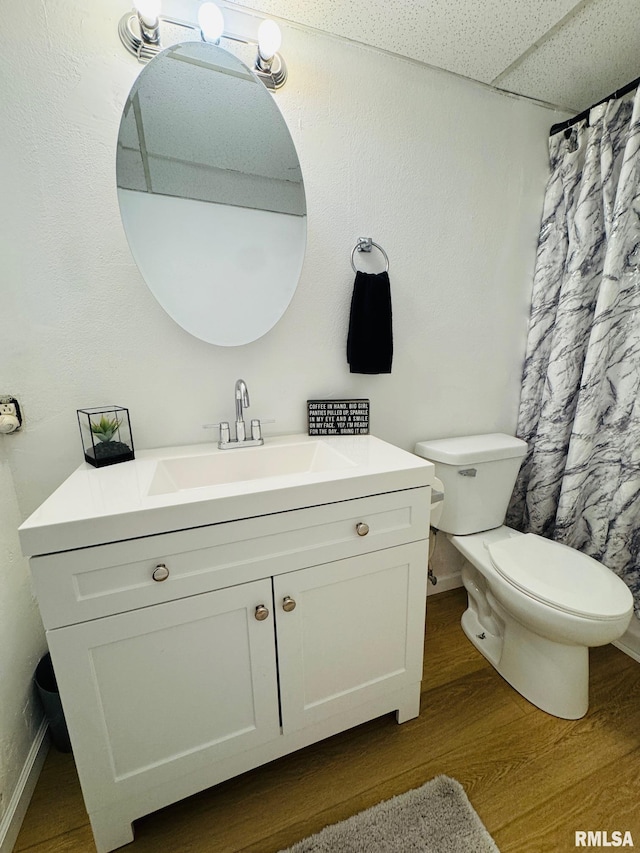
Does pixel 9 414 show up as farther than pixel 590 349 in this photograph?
No

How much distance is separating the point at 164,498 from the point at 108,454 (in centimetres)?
36

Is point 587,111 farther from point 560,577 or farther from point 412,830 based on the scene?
point 412,830

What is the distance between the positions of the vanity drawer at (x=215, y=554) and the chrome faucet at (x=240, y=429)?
40cm

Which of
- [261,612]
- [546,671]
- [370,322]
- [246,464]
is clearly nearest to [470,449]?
[370,322]

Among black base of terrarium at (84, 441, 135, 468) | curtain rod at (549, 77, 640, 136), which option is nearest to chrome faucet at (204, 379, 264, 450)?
black base of terrarium at (84, 441, 135, 468)

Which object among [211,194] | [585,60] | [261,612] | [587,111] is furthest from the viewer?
[587,111]

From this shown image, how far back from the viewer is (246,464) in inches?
46.2

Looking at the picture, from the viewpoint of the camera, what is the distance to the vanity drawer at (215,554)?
72 cm

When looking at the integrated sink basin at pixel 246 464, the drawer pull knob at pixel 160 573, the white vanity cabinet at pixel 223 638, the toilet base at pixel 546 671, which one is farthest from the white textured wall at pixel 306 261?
the toilet base at pixel 546 671

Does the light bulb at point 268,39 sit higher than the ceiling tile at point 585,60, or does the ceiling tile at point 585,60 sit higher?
the ceiling tile at point 585,60

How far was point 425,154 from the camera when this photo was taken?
134cm

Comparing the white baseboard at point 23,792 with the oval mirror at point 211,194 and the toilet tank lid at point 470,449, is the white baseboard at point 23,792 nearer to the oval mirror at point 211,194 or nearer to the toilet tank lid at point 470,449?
the oval mirror at point 211,194

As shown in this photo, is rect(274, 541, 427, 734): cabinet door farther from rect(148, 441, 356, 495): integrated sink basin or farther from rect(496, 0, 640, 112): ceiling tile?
rect(496, 0, 640, 112): ceiling tile

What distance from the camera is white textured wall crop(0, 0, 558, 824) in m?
0.96
